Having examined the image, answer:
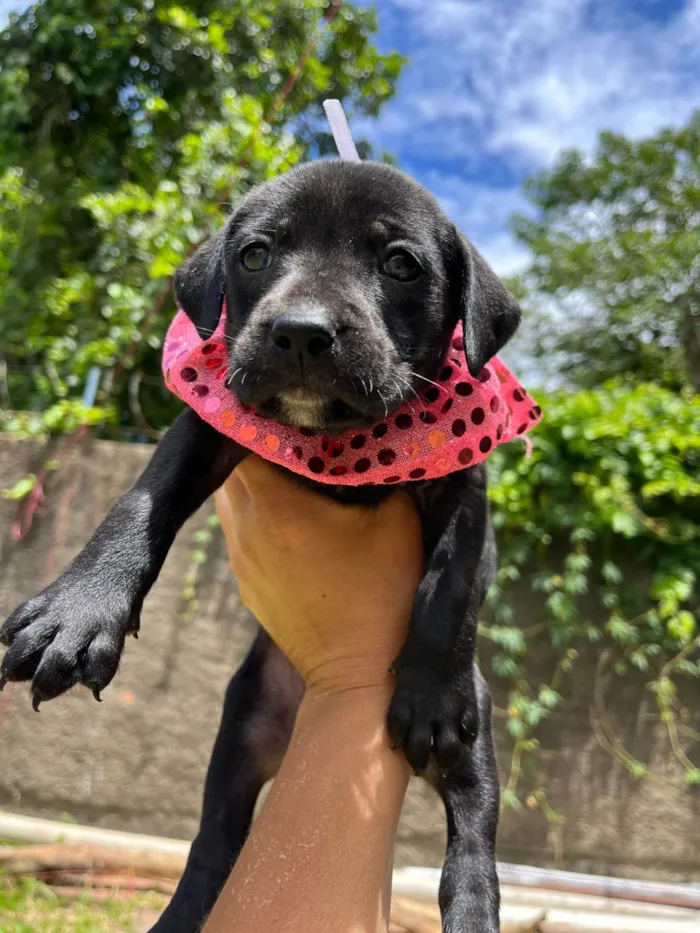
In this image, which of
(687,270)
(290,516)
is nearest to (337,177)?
(290,516)

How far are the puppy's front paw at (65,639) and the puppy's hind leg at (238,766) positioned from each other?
818 mm

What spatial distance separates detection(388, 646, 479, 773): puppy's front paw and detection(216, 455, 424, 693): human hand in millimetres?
82

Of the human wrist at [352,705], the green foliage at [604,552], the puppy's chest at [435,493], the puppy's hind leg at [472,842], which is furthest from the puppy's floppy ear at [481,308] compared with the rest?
the green foliage at [604,552]

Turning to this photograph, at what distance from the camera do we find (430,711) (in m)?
1.63

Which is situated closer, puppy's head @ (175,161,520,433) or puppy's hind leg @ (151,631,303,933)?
puppy's head @ (175,161,520,433)

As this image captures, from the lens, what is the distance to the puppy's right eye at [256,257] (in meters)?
1.83

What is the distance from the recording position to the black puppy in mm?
1524

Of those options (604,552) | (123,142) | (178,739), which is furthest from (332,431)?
(123,142)

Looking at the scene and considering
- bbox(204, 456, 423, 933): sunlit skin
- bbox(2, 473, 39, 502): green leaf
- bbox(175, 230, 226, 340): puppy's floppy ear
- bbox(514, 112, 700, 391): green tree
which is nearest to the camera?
bbox(204, 456, 423, 933): sunlit skin

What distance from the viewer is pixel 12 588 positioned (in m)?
3.78

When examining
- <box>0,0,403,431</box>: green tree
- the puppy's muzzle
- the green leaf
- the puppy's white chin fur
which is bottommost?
the puppy's white chin fur

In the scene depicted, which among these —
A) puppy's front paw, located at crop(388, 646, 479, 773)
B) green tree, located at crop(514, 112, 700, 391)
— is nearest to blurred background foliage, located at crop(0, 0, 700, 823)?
puppy's front paw, located at crop(388, 646, 479, 773)

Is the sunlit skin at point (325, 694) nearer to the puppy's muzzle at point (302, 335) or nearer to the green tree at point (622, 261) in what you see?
the puppy's muzzle at point (302, 335)

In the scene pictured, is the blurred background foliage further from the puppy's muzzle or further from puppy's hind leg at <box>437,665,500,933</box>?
the puppy's muzzle
